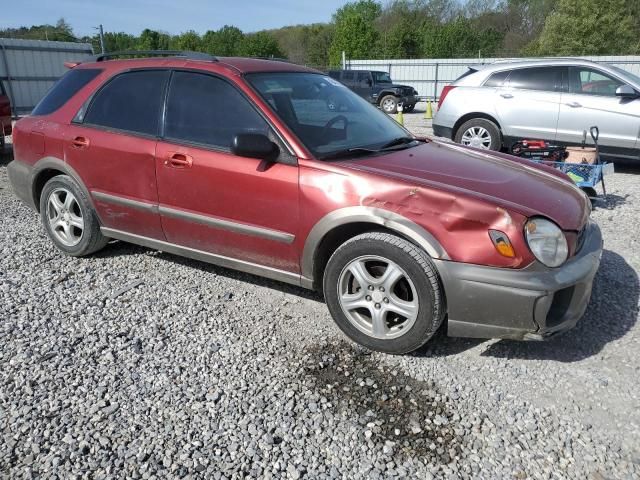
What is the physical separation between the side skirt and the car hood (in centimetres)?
84

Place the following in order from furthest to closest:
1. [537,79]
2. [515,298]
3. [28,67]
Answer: [28,67]
[537,79]
[515,298]

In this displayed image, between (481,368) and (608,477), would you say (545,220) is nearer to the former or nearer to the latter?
(481,368)

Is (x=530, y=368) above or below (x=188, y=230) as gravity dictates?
below

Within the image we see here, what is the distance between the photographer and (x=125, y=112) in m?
4.11

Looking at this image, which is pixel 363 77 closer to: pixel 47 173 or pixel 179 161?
pixel 47 173

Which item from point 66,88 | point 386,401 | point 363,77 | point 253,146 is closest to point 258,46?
point 363,77

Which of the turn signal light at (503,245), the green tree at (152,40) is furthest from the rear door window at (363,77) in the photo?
the green tree at (152,40)

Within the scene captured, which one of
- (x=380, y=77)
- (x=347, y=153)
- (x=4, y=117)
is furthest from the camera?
(x=380, y=77)

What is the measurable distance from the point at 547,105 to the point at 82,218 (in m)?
6.75

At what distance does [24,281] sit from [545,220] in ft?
12.6

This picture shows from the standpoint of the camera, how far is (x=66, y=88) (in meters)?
4.58

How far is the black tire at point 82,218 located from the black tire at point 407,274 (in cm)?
227

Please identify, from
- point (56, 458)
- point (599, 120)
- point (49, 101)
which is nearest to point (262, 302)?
point (56, 458)

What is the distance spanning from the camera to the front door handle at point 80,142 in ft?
13.9
